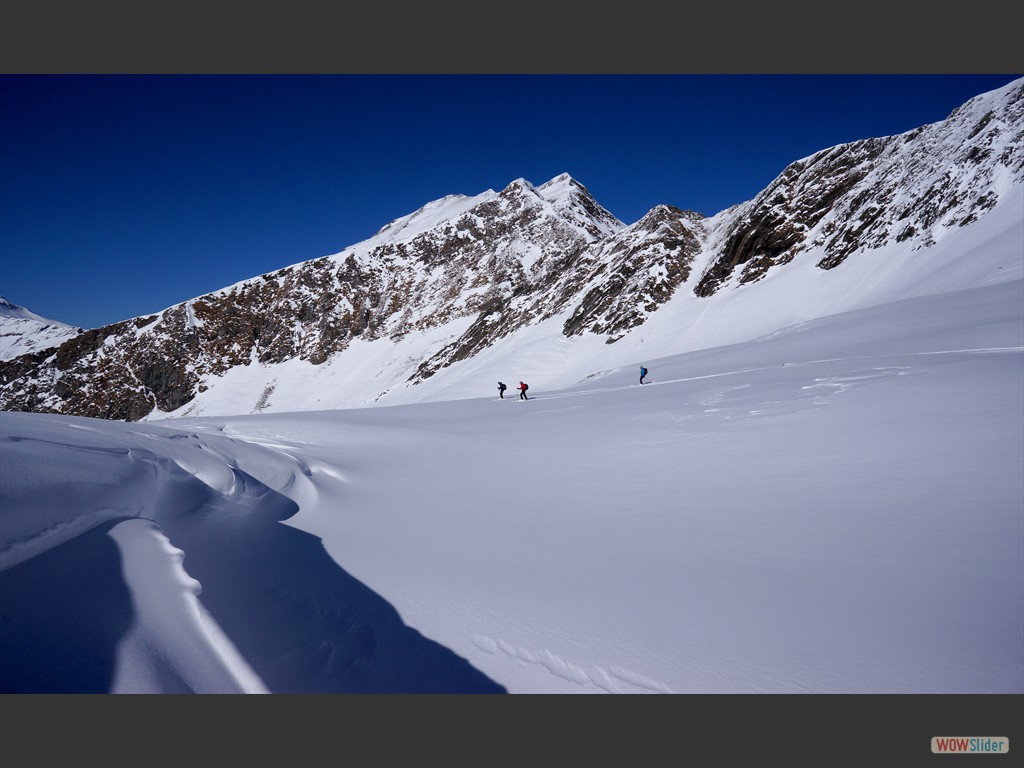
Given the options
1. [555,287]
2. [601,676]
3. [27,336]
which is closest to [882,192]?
[555,287]

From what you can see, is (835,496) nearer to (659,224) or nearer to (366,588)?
(366,588)

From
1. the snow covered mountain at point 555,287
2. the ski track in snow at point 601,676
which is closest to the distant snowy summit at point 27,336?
the snow covered mountain at point 555,287

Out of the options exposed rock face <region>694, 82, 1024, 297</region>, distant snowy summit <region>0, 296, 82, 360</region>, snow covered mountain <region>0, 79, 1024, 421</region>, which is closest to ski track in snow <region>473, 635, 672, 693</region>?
snow covered mountain <region>0, 79, 1024, 421</region>

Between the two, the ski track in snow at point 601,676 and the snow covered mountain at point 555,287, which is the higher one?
the snow covered mountain at point 555,287

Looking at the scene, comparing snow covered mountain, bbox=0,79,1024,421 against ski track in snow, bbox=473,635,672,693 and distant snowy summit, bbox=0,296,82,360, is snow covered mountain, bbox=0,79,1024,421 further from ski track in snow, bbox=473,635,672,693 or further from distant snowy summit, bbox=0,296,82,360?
ski track in snow, bbox=473,635,672,693

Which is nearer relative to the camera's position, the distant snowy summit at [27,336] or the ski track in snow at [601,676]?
the ski track in snow at [601,676]

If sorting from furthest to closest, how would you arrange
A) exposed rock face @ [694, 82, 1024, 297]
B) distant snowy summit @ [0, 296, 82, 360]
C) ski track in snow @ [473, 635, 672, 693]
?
distant snowy summit @ [0, 296, 82, 360]
exposed rock face @ [694, 82, 1024, 297]
ski track in snow @ [473, 635, 672, 693]

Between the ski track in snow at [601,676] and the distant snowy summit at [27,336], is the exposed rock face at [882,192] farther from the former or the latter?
the distant snowy summit at [27,336]

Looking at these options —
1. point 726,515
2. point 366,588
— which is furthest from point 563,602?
point 726,515
